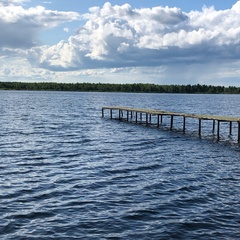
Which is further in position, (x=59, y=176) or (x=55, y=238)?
(x=59, y=176)

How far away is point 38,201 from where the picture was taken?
53.3ft

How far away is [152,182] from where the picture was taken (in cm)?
1975

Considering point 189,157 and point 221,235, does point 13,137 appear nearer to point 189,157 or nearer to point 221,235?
point 189,157

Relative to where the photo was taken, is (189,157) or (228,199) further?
(189,157)

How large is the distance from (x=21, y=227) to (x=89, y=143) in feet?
67.7

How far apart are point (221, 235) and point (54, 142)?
22.7 meters

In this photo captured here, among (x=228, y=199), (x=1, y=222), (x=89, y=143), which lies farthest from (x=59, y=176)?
(x=89, y=143)

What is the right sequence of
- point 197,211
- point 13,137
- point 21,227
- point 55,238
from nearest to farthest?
1. point 55,238
2. point 21,227
3. point 197,211
4. point 13,137

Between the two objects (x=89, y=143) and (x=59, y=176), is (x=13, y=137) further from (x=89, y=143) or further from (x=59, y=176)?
(x=59, y=176)

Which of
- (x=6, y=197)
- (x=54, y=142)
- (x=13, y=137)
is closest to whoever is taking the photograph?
(x=6, y=197)

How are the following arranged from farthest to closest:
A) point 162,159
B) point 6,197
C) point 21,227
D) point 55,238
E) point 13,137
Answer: point 13,137, point 162,159, point 6,197, point 21,227, point 55,238

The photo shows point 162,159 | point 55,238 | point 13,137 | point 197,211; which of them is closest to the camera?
point 55,238

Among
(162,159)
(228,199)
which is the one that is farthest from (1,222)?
(162,159)

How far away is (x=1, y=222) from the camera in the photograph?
13.8 metres
